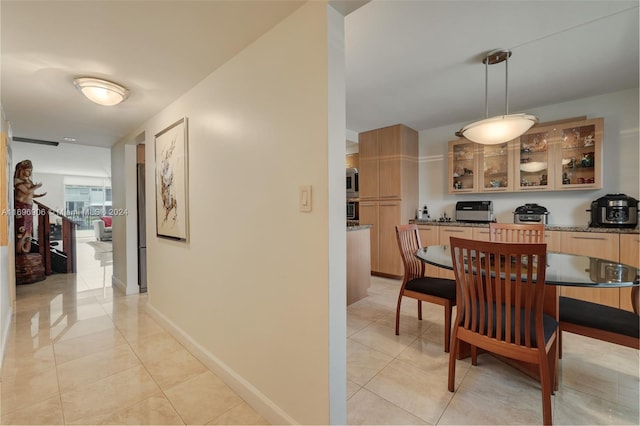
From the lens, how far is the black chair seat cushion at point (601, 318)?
1.47 metres

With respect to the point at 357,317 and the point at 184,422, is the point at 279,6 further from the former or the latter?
the point at 357,317

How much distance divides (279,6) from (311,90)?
0.44 meters

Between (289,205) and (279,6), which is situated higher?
(279,6)

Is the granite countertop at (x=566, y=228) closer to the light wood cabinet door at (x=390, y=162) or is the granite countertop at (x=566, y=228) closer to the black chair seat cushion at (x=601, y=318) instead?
the light wood cabinet door at (x=390, y=162)

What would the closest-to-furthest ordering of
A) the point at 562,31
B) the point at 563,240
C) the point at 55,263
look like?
1. the point at 562,31
2. the point at 563,240
3. the point at 55,263

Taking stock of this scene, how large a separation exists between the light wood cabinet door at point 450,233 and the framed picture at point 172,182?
320cm

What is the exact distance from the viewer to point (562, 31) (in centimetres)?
188

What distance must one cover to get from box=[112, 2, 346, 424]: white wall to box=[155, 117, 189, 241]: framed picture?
0.11 m

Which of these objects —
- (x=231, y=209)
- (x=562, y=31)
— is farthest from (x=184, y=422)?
(x=562, y=31)

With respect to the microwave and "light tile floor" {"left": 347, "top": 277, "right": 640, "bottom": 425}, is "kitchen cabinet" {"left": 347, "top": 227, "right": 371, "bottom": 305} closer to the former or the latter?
"light tile floor" {"left": 347, "top": 277, "right": 640, "bottom": 425}

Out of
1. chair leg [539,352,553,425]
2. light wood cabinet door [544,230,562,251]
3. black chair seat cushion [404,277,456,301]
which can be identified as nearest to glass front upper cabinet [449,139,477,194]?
light wood cabinet door [544,230,562,251]

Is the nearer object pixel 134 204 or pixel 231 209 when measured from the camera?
pixel 231 209

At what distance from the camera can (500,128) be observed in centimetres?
223

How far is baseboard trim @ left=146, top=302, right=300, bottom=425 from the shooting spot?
1460 mm
